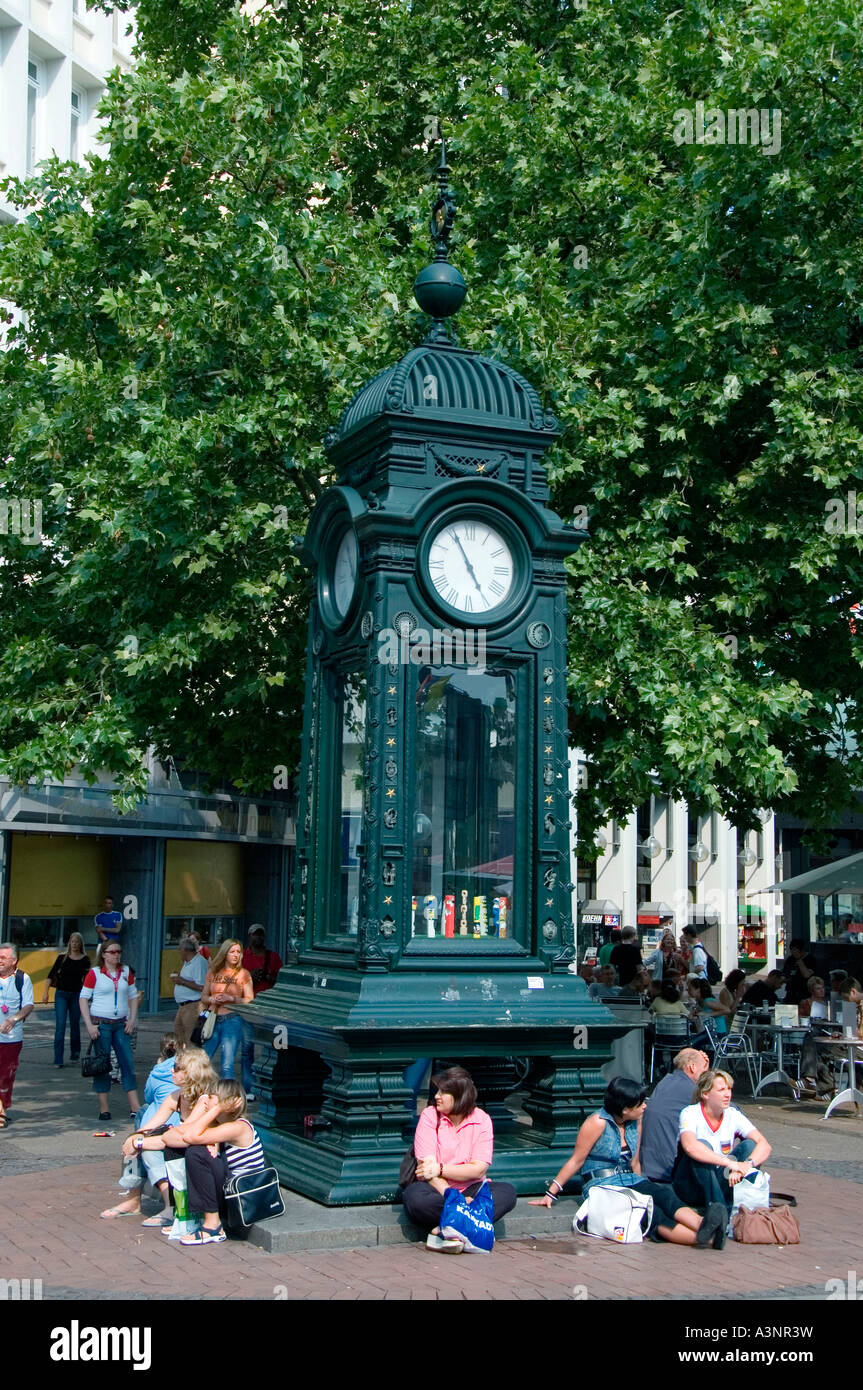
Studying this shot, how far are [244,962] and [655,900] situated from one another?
44581 millimetres

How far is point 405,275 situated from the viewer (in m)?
14.6

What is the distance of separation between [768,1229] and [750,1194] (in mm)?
318

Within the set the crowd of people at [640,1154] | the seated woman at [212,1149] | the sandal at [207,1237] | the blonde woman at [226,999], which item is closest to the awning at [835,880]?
the blonde woman at [226,999]

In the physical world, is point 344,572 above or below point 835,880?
above

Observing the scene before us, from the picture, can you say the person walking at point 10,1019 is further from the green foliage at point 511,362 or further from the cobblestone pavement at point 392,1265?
the cobblestone pavement at point 392,1265

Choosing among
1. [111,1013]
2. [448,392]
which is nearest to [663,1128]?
[448,392]

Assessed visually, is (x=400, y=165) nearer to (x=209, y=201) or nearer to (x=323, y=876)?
(x=209, y=201)

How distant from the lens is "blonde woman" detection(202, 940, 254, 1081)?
1225 centimetres

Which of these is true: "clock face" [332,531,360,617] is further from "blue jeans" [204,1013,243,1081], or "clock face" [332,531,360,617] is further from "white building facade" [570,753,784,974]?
"white building facade" [570,753,784,974]

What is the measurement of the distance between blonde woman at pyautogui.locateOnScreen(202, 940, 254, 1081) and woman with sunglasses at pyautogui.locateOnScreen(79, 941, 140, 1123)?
165 centimetres

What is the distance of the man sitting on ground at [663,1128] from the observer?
9.20 m

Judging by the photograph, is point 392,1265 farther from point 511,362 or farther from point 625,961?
point 625,961

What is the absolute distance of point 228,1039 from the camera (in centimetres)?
1227

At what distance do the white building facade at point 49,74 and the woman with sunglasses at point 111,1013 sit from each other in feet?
51.8
